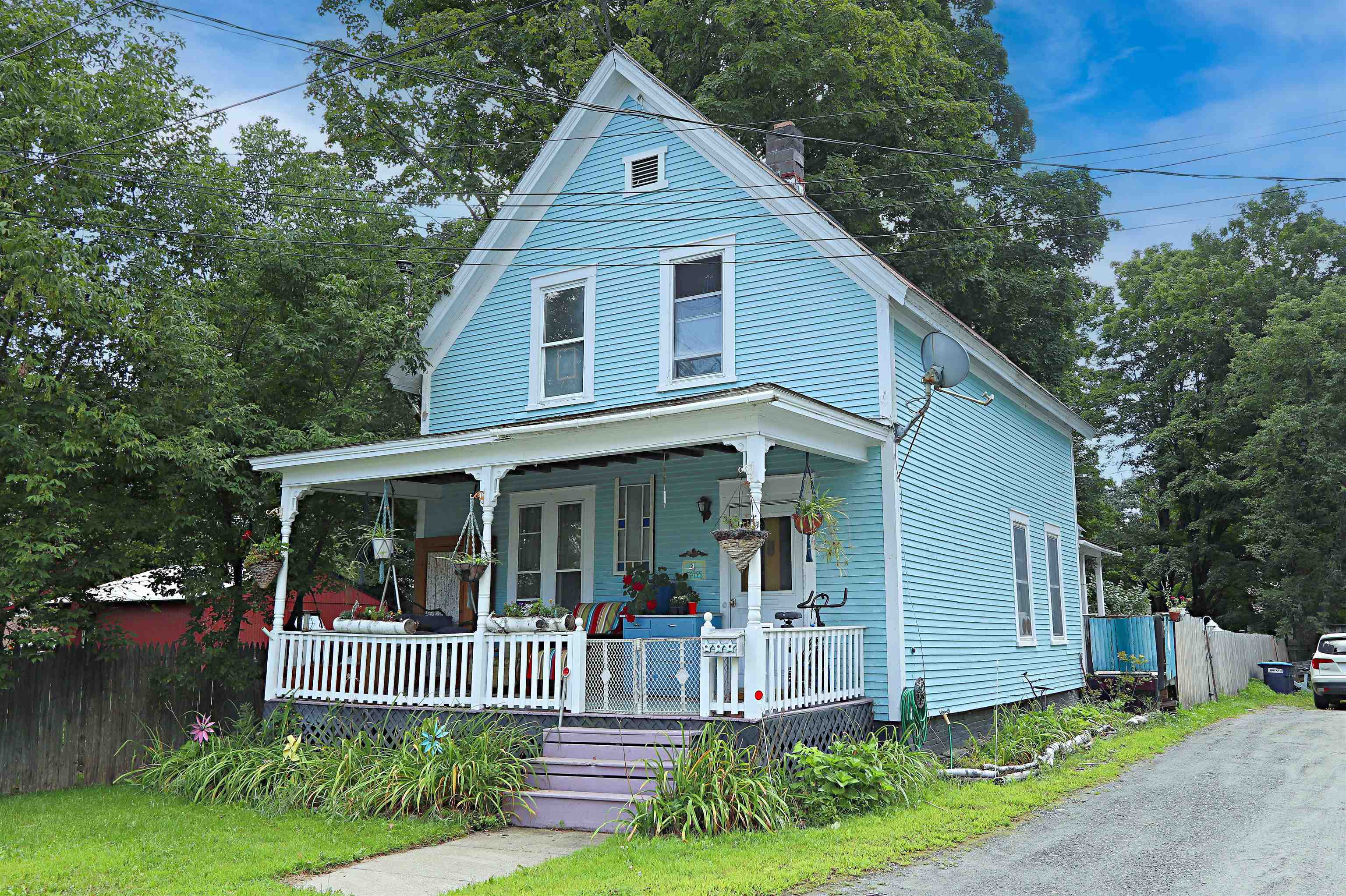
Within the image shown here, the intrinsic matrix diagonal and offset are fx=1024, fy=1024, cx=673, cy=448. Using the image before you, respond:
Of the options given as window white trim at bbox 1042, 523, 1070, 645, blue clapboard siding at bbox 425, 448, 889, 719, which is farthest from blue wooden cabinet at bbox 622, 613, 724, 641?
window white trim at bbox 1042, 523, 1070, 645

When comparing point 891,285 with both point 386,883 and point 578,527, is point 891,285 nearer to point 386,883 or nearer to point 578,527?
point 578,527

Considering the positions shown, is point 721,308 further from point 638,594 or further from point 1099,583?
point 1099,583

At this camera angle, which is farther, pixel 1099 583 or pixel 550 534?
pixel 1099 583

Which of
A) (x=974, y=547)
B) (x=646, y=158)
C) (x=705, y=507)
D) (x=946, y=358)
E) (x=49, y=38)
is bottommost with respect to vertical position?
(x=974, y=547)

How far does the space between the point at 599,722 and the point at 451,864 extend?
241 centimetres

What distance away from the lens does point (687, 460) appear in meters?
12.6

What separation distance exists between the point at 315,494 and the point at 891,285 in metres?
8.41

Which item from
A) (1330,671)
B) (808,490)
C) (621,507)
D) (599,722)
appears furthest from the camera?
(1330,671)

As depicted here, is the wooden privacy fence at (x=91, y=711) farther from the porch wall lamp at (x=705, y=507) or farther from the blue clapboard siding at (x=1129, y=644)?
the blue clapboard siding at (x=1129, y=644)

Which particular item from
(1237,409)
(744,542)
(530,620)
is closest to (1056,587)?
(744,542)

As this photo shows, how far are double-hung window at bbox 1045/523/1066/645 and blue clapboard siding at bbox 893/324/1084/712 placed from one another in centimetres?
15

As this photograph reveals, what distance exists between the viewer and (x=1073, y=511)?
18.4 meters

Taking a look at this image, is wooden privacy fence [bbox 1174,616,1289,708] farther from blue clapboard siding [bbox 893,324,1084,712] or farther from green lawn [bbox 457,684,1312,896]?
green lawn [bbox 457,684,1312,896]

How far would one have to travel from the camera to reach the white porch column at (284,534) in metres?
12.3
